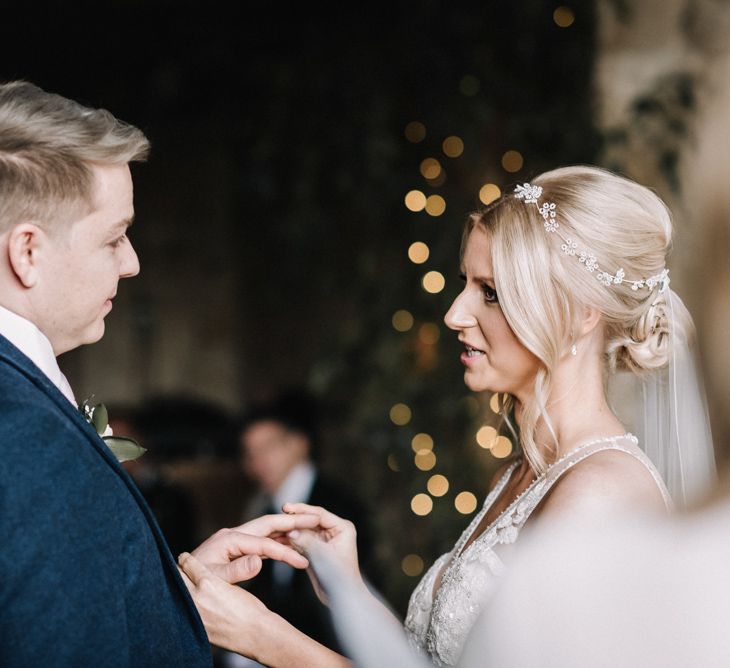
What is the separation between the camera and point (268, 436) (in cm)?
429

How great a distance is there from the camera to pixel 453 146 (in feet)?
13.0

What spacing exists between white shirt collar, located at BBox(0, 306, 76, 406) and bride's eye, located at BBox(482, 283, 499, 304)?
0.91 metres

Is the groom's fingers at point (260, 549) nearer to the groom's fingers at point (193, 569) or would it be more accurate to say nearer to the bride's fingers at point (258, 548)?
the bride's fingers at point (258, 548)

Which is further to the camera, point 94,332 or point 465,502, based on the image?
point 465,502

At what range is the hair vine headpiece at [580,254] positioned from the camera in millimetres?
1853

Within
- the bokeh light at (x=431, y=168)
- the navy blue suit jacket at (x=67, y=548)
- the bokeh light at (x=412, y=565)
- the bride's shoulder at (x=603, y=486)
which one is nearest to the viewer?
the navy blue suit jacket at (x=67, y=548)

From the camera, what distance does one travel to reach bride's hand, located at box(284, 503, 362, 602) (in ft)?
6.39

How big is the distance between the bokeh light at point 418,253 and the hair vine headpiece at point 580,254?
72.1 inches

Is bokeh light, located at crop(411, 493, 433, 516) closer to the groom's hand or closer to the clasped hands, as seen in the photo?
the clasped hands

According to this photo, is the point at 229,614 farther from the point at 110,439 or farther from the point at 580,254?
the point at 580,254

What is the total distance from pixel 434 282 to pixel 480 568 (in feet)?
6.87

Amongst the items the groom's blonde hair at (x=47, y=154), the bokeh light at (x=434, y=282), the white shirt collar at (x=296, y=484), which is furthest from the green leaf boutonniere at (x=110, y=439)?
the white shirt collar at (x=296, y=484)

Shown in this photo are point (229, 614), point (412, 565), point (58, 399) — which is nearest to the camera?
point (58, 399)

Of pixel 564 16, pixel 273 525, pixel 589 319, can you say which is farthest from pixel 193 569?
pixel 564 16
